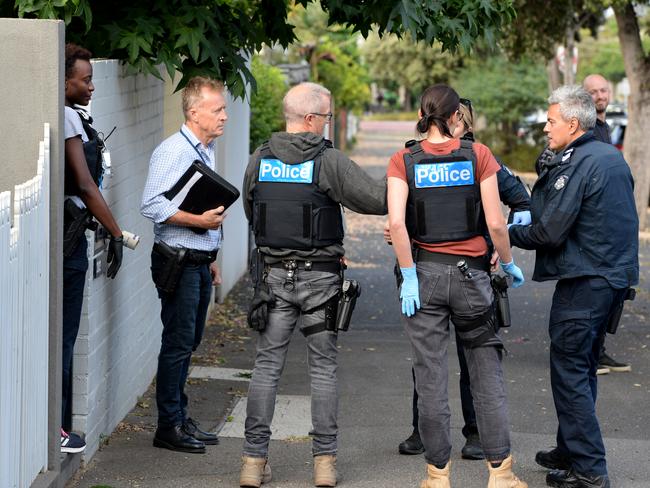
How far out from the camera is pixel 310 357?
19.1ft

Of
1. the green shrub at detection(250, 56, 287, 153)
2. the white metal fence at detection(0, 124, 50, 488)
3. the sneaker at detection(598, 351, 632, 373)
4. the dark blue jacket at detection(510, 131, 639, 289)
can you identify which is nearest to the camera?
the white metal fence at detection(0, 124, 50, 488)

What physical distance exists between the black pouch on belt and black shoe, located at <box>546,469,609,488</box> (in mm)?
2120

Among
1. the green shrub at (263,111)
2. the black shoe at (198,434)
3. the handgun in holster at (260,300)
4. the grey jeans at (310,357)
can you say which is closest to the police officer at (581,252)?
the grey jeans at (310,357)

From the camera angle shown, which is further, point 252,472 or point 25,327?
point 252,472

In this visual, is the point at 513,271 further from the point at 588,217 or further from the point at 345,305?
the point at 345,305

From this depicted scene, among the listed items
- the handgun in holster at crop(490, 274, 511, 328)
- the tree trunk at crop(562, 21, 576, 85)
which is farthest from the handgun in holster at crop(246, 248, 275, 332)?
the tree trunk at crop(562, 21, 576, 85)

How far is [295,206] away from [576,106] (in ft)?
4.78

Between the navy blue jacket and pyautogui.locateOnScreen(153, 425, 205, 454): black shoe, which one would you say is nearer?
the navy blue jacket

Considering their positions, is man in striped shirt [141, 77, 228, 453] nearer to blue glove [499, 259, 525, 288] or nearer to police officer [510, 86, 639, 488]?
blue glove [499, 259, 525, 288]

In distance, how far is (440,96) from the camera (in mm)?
5465

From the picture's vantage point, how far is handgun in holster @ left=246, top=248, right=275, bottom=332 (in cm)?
571

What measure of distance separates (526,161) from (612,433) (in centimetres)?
2852

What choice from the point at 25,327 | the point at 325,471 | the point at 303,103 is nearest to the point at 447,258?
the point at 303,103

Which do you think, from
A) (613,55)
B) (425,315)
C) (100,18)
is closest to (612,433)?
(425,315)
